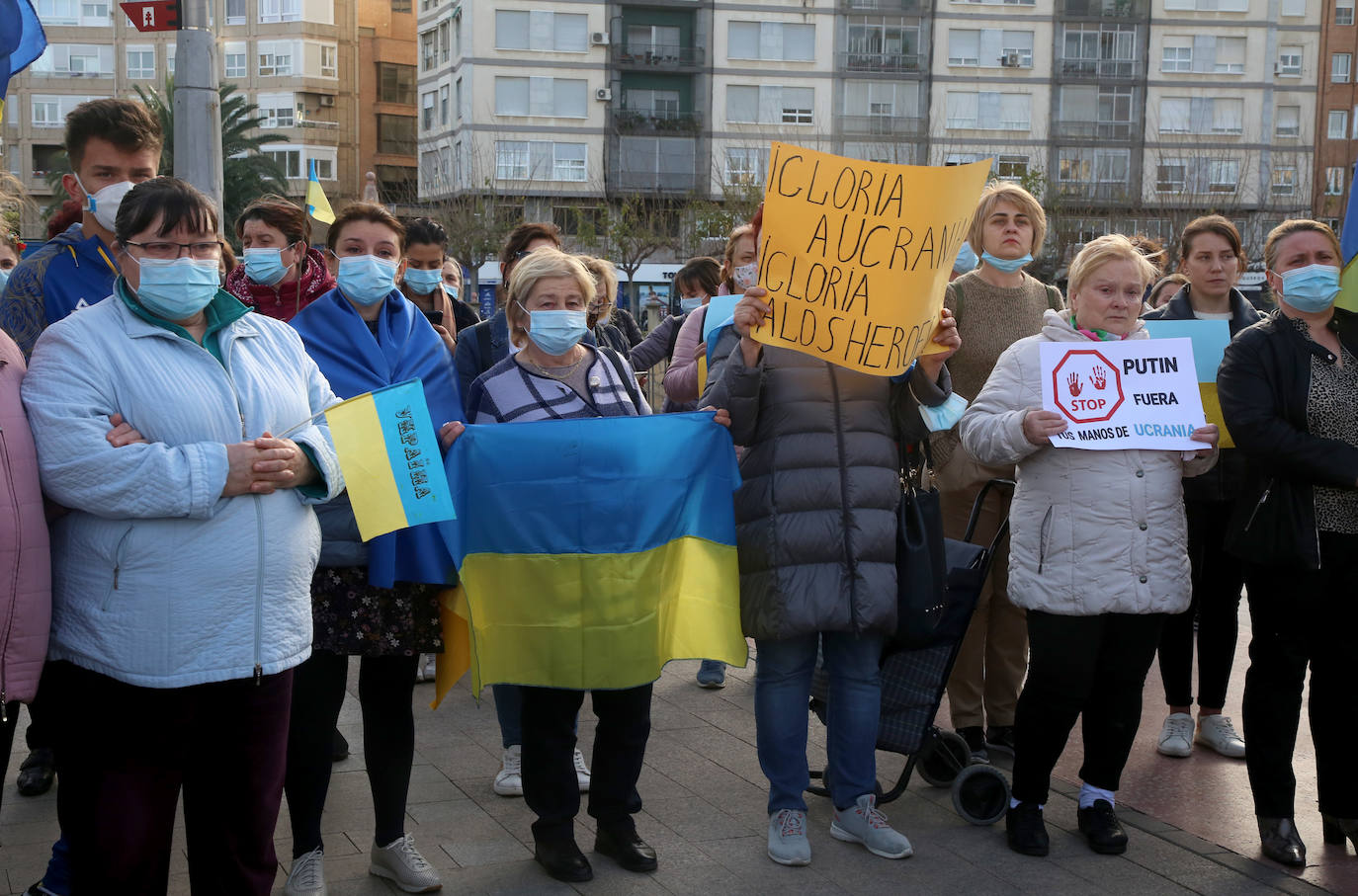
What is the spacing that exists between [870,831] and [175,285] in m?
2.90

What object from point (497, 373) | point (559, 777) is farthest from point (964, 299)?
point (559, 777)

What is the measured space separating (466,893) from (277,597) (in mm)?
1383

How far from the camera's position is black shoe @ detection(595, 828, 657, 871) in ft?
15.2

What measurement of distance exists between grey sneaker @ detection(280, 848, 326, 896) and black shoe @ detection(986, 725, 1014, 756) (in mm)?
2958

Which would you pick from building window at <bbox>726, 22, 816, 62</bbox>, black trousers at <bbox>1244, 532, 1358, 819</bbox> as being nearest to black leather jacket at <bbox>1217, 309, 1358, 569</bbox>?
black trousers at <bbox>1244, 532, 1358, 819</bbox>

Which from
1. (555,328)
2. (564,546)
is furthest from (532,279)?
(564,546)

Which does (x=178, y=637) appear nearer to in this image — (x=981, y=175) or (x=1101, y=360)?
(x=981, y=175)

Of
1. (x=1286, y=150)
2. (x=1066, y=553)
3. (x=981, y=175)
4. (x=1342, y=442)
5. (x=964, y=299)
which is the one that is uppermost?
(x=1286, y=150)

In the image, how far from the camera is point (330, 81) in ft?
234

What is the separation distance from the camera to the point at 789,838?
15.6 feet

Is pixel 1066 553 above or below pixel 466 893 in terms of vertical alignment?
above

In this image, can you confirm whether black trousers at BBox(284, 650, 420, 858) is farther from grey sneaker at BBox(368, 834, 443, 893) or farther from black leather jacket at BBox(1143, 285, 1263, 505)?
black leather jacket at BBox(1143, 285, 1263, 505)

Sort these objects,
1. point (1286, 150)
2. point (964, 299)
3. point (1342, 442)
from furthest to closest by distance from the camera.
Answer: point (1286, 150)
point (964, 299)
point (1342, 442)

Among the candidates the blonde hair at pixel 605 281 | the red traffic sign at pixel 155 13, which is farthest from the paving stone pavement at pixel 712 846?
the red traffic sign at pixel 155 13
